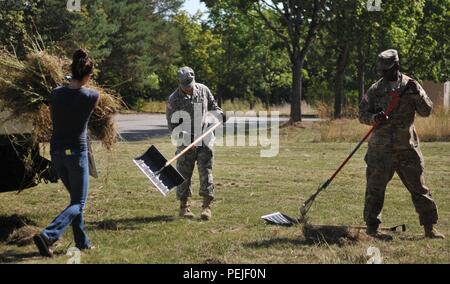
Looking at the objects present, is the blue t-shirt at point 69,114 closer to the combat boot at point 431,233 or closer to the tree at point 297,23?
the combat boot at point 431,233

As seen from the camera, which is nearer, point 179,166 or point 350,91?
point 179,166

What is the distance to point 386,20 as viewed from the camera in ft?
93.8

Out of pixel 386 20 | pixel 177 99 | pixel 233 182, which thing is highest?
pixel 386 20

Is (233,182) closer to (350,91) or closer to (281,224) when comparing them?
(281,224)

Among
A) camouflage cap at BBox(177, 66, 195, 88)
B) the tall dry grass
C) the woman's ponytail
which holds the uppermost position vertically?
the woman's ponytail

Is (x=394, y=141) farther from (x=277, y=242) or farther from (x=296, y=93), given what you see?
(x=296, y=93)

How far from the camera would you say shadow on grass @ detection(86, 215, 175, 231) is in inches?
313

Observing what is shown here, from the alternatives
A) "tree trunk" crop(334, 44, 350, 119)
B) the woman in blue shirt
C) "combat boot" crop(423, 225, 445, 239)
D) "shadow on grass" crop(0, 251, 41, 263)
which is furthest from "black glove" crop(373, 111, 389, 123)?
"tree trunk" crop(334, 44, 350, 119)

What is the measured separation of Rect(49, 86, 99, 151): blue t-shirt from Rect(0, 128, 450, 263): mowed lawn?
1104 mm

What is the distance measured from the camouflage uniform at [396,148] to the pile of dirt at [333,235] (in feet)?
1.33

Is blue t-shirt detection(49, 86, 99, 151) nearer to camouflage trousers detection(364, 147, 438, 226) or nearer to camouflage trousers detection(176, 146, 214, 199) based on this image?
camouflage trousers detection(176, 146, 214, 199)

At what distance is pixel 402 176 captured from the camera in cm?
727
